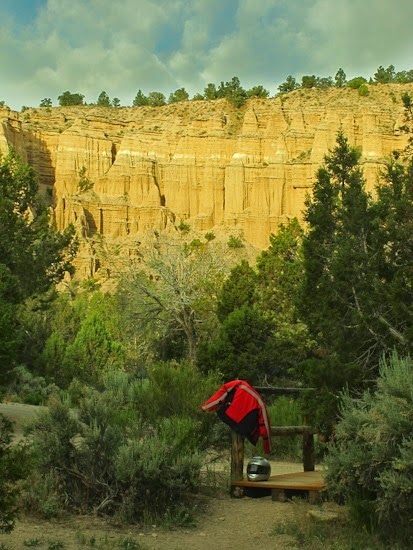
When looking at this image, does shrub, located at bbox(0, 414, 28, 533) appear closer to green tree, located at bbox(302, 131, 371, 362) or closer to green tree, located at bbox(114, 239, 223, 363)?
green tree, located at bbox(302, 131, 371, 362)

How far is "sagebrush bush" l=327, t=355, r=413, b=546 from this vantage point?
7367 millimetres

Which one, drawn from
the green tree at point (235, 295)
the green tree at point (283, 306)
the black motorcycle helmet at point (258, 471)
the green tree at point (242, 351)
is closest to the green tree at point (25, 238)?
the green tree at point (242, 351)

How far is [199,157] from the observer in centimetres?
9606

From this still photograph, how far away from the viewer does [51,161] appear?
100 meters

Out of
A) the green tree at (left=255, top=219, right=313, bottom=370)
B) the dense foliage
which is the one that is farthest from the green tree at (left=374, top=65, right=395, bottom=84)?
the green tree at (left=255, top=219, right=313, bottom=370)

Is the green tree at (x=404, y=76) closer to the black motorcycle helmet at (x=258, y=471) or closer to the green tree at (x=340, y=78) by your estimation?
the green tree at (x=340, y=78)

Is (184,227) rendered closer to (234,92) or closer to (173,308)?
(234,92)

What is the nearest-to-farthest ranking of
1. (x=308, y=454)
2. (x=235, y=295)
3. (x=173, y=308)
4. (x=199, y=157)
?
(x=308, y=454) → (x=235, y=295) → (x=173, y=308) → (x=199, y=157)

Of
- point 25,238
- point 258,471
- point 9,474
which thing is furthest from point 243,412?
point 25,238

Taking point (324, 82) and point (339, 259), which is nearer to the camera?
point (339, 259)

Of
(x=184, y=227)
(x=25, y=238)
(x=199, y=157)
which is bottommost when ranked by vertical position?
(x=25, y=238)

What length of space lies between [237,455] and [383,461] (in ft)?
10.1

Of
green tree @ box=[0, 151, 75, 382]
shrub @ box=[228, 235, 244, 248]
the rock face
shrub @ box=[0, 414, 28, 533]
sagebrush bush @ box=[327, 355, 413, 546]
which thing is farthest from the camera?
the rock face

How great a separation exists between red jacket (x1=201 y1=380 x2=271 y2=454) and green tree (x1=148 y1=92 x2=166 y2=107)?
10392cm
